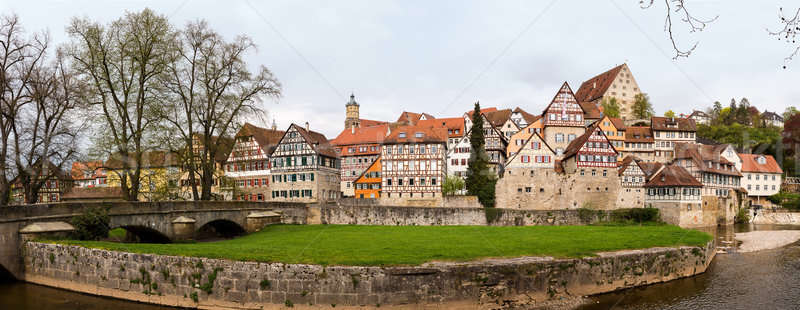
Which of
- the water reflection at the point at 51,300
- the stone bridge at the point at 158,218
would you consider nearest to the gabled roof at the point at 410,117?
the stone bridge at the point at 158,218

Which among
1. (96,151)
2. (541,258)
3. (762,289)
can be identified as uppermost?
(96,151)

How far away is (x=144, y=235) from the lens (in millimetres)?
27484

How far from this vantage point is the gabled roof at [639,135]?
62344mm

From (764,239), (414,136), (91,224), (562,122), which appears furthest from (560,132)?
(91,224)

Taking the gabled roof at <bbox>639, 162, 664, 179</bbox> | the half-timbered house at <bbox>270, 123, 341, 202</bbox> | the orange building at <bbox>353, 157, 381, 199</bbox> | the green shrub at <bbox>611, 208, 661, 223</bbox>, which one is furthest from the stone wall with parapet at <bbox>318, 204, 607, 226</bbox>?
the gabled roof at <bbox>639, 162, 664, 179</bbox>

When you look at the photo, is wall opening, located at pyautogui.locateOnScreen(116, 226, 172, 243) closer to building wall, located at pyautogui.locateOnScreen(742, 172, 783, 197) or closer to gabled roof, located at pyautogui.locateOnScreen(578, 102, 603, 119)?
gabled roof, located at pyautogui.locateOnScreen(578, 102, 603, 119)

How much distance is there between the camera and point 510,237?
89.8ft

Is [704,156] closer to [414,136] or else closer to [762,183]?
[762,183]

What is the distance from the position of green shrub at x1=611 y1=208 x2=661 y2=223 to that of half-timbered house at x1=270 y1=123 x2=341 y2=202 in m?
26.9

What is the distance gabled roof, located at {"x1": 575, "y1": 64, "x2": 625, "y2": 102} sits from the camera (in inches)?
3029

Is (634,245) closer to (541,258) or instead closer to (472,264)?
(541,258)

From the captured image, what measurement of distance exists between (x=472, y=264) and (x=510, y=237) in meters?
10.3

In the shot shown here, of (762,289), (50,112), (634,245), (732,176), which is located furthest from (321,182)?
(732,176)

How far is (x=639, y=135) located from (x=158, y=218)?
2213 inches
